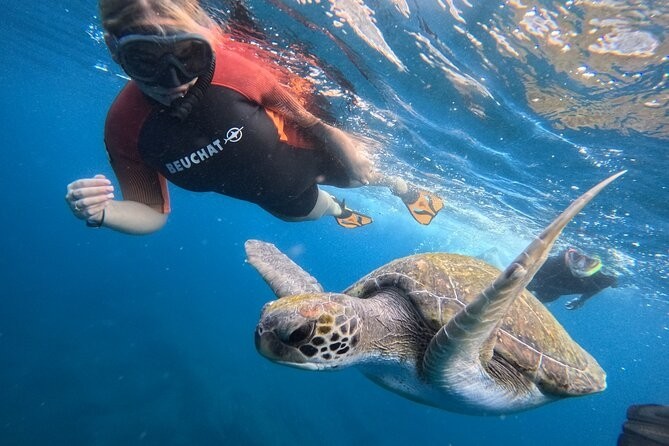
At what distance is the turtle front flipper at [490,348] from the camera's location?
5.41ft

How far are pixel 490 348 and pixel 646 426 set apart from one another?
98.0 inches

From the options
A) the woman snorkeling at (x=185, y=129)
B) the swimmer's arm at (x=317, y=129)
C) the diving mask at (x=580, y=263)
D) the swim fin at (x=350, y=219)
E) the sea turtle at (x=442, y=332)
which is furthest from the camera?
the diving mask at (x=580, y=263)

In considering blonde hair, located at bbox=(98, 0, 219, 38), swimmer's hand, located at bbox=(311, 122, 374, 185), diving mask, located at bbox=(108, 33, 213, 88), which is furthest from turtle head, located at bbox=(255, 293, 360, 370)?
swimmer's hand, located at bbox=(311, 122, 374, 185)

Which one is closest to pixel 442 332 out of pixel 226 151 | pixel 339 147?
pixel 226 151

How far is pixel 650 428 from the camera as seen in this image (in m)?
3.30

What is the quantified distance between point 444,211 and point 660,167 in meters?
15.4

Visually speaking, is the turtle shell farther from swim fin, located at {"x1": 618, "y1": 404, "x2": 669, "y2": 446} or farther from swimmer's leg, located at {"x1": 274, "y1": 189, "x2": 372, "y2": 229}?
swimmer's leg, located at {"x1": 274, "y1": 189, "x2": 372, "y2": 229}

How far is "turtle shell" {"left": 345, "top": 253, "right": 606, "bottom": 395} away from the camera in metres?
2.70

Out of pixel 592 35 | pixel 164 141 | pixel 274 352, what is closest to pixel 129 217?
pixel 164 141

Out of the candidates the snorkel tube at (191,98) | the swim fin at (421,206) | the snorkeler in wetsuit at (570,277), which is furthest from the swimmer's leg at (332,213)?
the snorkeler in wetsuit at (570,277)

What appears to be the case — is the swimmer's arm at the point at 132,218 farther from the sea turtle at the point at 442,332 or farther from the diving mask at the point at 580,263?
the diving mask at the point at 580,263

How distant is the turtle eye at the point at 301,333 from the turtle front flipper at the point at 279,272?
1.23 metres

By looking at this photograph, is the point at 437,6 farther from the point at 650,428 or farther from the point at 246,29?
the point at 650,428

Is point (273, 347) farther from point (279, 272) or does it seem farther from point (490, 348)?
point (279, 272)
